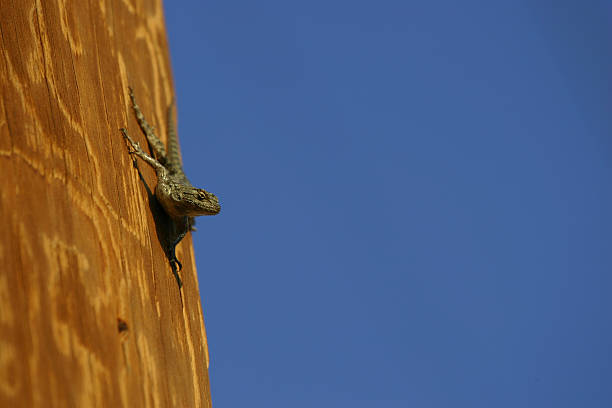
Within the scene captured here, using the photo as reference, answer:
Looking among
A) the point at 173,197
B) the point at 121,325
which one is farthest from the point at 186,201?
the point at 121,325

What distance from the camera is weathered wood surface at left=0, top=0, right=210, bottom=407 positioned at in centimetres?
165

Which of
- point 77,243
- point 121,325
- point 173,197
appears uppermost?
point 173,197

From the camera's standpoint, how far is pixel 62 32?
2523 millimetres

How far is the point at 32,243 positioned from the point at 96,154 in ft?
2.52

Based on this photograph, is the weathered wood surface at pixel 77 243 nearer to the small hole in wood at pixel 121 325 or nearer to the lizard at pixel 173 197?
the small hole in wood at pixel 121 325

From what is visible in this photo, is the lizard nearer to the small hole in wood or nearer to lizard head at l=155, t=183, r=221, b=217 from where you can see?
lizard head at l=155, t=183, r=221, b=217

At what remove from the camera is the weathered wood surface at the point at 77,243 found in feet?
5.41

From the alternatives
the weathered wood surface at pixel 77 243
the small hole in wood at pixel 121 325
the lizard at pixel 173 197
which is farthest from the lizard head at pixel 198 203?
the small hole in wood at pixel 121 325

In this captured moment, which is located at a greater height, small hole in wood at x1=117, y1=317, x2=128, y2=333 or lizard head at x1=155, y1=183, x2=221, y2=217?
lizard head at x1=155, y1=183, x2=221, y2=217

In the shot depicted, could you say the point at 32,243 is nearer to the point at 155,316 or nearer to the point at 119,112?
the point at 155,316

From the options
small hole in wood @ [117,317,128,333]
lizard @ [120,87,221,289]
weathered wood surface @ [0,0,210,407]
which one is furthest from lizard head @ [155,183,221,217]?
small hole in wood @ [117,317,128,333]

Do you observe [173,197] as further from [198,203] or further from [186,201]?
[198,203]

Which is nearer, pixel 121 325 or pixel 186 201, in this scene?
pixel 121 325

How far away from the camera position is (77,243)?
2.00 metres
